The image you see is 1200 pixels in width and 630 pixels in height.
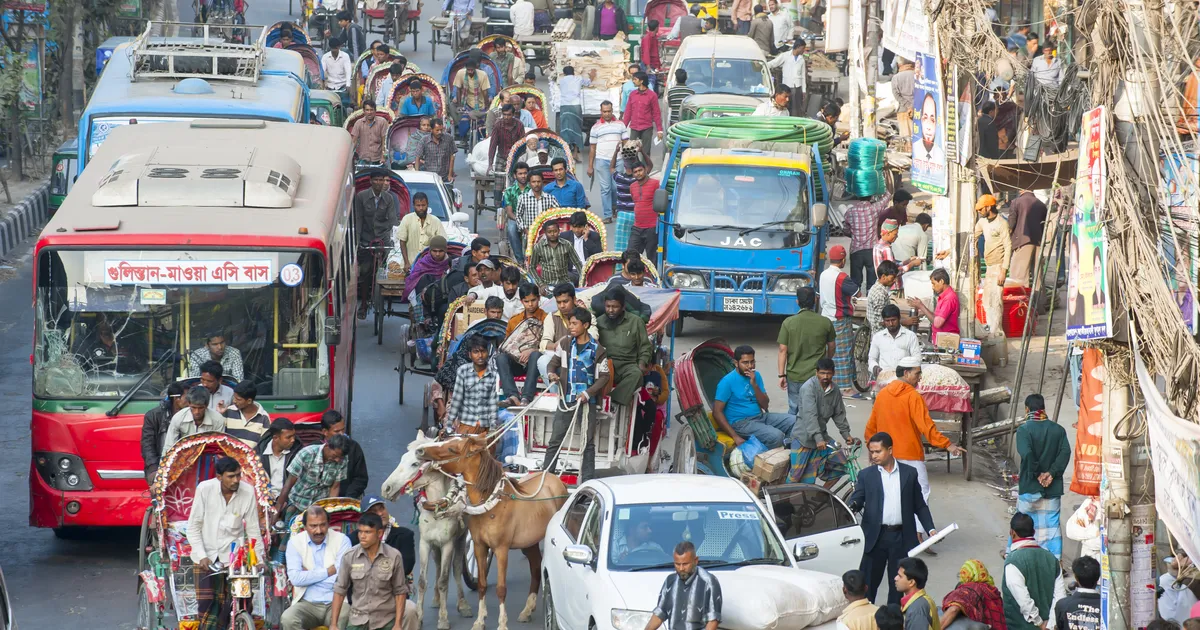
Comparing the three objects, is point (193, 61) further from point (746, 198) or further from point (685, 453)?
point (685, 453)

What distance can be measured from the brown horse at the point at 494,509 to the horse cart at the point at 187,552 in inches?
47.8

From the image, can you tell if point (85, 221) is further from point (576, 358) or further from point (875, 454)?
point (875, 454)

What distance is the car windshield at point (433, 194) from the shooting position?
22.6m

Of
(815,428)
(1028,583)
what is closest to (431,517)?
(815,428)

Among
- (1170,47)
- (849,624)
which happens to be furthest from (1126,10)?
(849,624)

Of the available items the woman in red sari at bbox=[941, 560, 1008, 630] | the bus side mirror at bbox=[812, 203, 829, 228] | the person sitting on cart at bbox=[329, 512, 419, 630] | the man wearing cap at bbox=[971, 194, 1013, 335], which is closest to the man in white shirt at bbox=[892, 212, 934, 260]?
the man wearing cap at bbox=[971, 194, 1013, 335]

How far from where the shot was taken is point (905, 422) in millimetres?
13672

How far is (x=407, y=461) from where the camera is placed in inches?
456

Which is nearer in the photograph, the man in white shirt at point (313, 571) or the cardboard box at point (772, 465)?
the man in white shirt at point (313, 571)

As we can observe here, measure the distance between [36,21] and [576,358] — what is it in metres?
22.5

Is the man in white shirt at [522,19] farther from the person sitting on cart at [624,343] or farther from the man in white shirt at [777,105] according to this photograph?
the person sitting on cart at [624,343]

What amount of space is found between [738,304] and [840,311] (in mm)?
2426

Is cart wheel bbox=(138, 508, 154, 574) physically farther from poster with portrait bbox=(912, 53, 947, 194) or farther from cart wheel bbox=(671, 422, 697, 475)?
poster with portrait bbox=(912, 53, 947, 194)

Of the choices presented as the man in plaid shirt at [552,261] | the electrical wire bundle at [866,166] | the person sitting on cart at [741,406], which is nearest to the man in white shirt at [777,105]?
the electrical wire bundle at [866,166]
